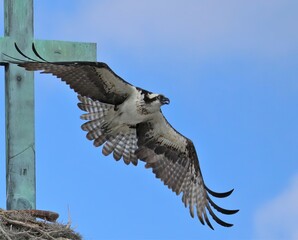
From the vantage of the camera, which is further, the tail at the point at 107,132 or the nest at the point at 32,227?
the tail at the point at 107,132

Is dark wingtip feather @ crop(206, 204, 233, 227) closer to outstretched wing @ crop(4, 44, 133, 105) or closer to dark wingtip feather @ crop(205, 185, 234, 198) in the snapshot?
dark wingtip feather @ crop(205, 185, 234, 198)

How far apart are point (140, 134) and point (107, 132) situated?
35cm

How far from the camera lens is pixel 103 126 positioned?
9.34 meters

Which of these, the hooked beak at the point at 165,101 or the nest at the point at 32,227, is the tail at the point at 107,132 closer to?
the hooked beak at the point at 165,101

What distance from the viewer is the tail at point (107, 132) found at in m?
9.25

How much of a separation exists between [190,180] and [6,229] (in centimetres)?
346

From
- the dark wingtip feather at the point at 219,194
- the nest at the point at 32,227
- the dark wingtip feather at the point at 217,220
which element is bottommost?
the nest at the point at 32,227

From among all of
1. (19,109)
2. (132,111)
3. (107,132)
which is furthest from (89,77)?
(19,109)

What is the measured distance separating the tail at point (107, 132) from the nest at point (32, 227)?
2.53 metres

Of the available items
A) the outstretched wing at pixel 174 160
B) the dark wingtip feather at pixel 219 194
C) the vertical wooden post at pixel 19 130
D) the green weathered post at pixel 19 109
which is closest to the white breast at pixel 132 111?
the outstretched wing at pixel 174 160

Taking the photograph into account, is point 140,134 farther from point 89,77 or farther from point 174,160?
point 89,77

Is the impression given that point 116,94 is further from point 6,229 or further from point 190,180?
point 6,229

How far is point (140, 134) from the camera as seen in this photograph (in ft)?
31.3

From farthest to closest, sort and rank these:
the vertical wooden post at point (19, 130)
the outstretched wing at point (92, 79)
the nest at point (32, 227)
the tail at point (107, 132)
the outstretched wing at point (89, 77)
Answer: the tail at point (107, 132) < the outstretched wing at point (92, 79) < the outstretched wing at point (89, 77) < the vertical wooden post at point (19, 130) < the nest at point (32, 227)
